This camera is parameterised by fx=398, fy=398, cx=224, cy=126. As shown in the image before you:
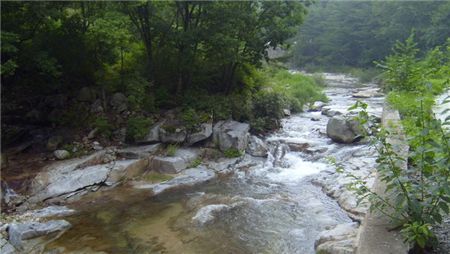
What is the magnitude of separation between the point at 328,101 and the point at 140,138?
1191cm

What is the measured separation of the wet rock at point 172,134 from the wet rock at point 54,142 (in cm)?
251

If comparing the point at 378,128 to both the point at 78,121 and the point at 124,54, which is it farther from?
the point at 124,54

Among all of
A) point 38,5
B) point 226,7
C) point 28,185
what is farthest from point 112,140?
point 226,7

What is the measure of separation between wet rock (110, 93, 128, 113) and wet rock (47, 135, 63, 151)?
1.85m

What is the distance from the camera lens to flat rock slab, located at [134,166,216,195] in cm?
897

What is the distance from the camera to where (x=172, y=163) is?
9.84 m

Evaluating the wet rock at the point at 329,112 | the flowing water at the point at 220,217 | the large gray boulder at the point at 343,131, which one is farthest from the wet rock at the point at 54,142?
the wet rock at the point at 329,112

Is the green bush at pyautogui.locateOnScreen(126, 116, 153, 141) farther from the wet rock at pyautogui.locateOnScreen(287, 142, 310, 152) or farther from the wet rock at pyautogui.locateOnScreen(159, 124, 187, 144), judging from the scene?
the wet rock at pyautogui.locateOnScreen(287, 142, 310, 152)

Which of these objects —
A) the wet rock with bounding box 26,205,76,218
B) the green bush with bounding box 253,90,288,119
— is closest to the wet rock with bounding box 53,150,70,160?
the wet rock with bounding box 26,205,76,218

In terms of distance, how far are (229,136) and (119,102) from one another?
3272mm

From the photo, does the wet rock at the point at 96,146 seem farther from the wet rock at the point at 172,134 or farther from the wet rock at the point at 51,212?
the wet rock at the point at 51,212

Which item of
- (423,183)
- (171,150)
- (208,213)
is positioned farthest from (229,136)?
(423,183)

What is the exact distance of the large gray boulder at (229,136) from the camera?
438 inches

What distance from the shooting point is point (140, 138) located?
34.4 feet
